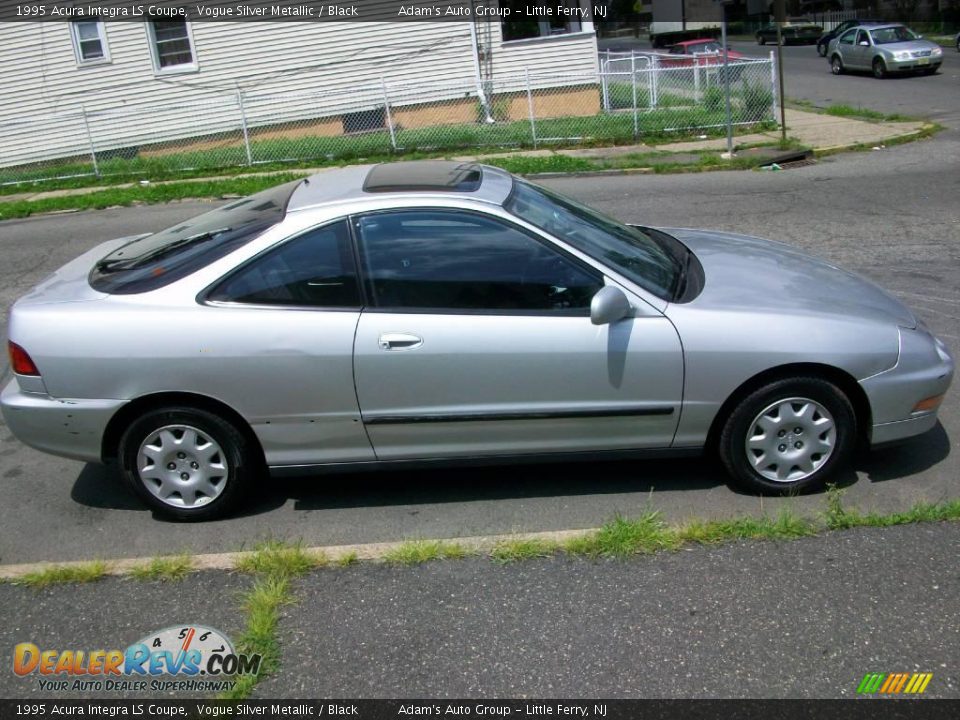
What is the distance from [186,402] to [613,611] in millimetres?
2143

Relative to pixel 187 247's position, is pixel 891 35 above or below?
above

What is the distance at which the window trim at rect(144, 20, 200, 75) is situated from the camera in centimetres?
2055

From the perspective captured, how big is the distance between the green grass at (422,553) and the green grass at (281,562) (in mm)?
291

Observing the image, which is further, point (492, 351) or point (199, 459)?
point (199, 459)

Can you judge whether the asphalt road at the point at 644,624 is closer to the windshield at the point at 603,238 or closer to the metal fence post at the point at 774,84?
the windshield at the point at 603,238

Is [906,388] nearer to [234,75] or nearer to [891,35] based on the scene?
[234,75]

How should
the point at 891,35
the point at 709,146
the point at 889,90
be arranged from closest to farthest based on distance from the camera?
1. the point at 709,146
2. the point at 889,90
3. the point at 891,35

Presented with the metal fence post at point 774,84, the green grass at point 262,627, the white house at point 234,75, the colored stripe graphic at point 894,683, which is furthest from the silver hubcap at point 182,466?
the white house at point 234,75

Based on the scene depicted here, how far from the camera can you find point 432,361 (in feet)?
14.0

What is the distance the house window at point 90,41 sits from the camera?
20.4 m

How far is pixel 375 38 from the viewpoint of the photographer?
68.6 ft

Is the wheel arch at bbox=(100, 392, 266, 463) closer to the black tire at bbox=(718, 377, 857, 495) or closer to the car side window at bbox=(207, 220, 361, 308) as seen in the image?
the car side window at bbox=(207, 220, 361, 308)

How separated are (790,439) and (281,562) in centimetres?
233
